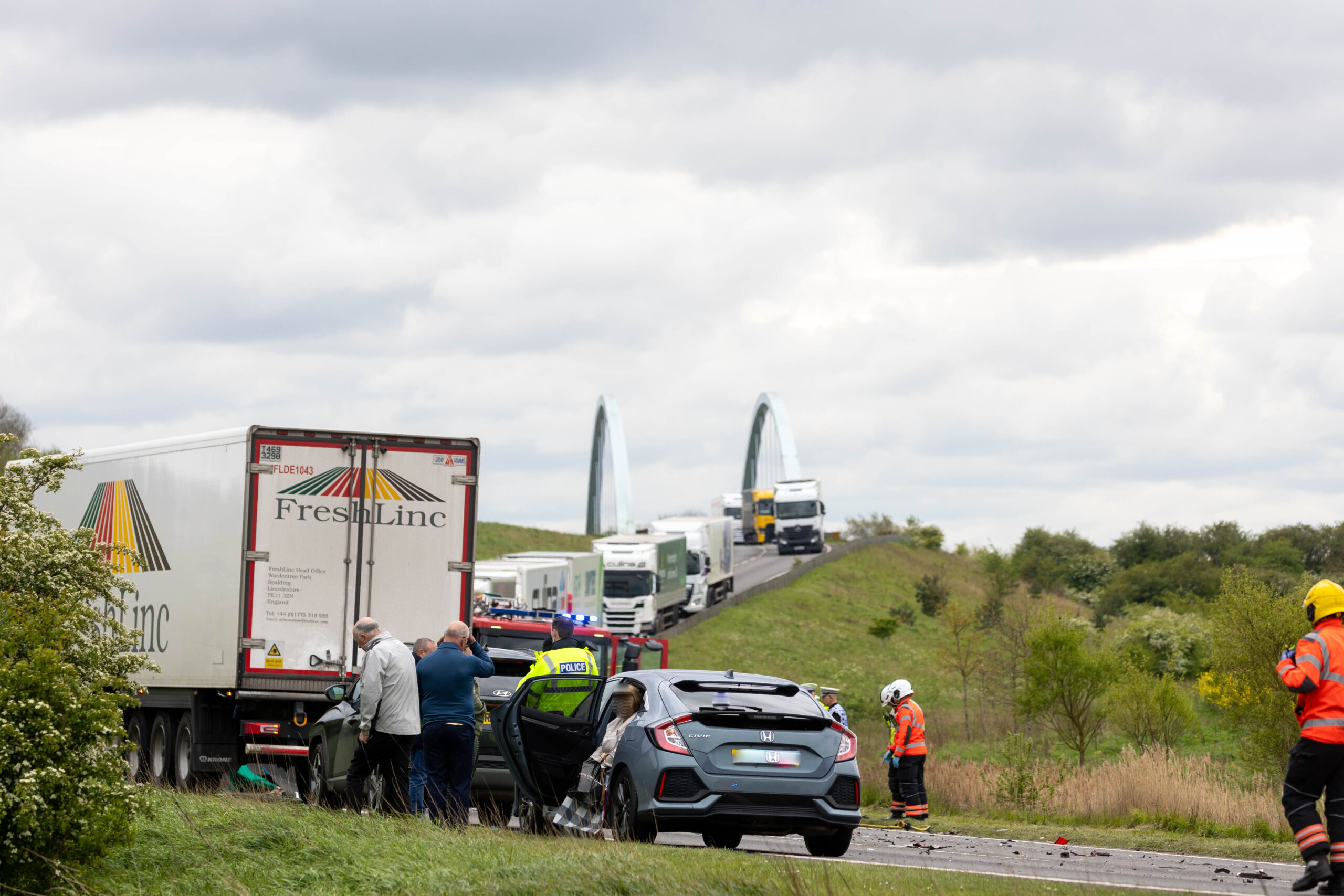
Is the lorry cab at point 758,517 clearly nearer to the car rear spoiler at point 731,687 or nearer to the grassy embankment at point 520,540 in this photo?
the grassy embankment at point 520,540

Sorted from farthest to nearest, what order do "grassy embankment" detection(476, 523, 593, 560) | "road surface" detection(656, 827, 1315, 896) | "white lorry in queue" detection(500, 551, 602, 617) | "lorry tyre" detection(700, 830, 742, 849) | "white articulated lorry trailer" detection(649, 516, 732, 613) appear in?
"grassy embankment" detection(476, 523, 593, 560), "white articulated lorry trailer" detection(649, 516, 732, 613), "white lorry in queue" detection(500, 551, 602, 617), "lorry tyre" detection(700, 830, 742, 849), "road surface" detection(656, 827, 1315, 896)

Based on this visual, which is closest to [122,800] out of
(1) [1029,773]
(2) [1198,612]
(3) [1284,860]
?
(3) [1284,860]

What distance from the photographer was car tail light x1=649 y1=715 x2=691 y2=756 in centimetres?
1086

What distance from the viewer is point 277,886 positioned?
8.91m

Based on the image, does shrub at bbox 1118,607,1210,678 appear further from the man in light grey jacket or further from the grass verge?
the man in light grey jacket

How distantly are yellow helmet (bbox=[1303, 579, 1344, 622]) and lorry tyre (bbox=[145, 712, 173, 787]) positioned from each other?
1258 cm

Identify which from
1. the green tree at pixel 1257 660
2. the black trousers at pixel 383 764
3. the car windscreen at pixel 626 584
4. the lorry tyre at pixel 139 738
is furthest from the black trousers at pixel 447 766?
the car windscreen at pixel 626 584

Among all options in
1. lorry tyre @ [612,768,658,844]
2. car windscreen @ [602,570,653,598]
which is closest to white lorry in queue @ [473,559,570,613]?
car windscreen @ [602,570,653,598]

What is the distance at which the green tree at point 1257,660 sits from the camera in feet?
94.5

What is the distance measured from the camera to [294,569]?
15.9 meters

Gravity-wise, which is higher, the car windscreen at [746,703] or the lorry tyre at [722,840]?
the car windscreen at [746,703]

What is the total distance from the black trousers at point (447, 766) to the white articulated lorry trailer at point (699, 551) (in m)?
48.7

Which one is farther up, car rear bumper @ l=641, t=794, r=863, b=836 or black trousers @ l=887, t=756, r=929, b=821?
car rear bumper @ l=641, t=794, r=863, b=836

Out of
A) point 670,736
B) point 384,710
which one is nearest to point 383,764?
point 384,710
